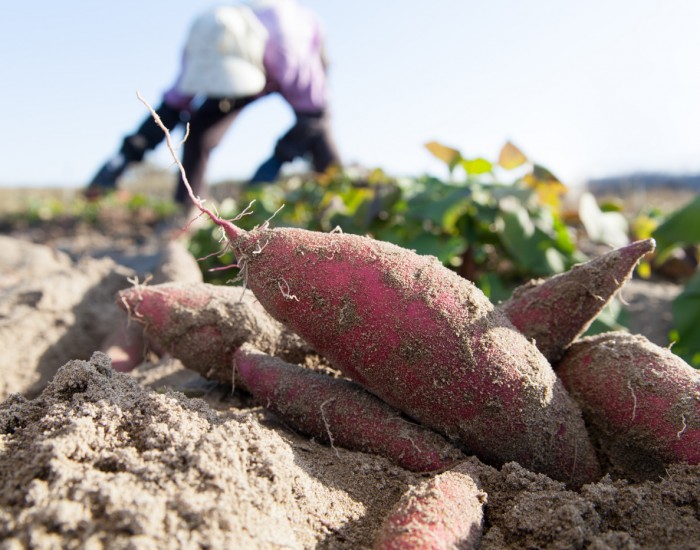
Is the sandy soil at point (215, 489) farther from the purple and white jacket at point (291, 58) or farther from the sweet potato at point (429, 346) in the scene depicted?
the purple and white jacket at point (291, 58)

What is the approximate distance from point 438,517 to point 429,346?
0.32m

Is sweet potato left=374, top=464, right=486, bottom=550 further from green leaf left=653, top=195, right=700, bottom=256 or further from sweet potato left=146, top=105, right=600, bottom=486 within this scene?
green leaf left=653, top=195, right=700, bottom=256

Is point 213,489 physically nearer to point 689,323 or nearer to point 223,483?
point 223,483

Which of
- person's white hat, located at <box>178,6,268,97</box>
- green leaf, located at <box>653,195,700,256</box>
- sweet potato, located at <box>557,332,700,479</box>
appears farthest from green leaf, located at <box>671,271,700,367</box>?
person's white hat, located at <box>178,6,268,97</box>

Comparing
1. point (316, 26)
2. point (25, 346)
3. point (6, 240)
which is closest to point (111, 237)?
point (6, 240)

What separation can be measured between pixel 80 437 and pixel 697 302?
191cm

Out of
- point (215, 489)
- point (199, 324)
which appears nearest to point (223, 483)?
point (215, 489)

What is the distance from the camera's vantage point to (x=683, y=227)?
2236 millimetres

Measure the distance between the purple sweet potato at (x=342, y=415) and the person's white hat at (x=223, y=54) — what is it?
124 inches

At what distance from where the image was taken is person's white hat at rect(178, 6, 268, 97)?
153 inches

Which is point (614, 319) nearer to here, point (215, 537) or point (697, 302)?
point (697, 302)

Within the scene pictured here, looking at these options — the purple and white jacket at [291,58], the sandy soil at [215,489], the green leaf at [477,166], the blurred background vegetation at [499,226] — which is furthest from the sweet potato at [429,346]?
the purple and white jacket at [291,58]

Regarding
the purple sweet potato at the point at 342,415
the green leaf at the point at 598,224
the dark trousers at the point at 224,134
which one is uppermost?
the green leaf at the point at 598,224

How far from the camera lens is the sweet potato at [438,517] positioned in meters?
0.81
